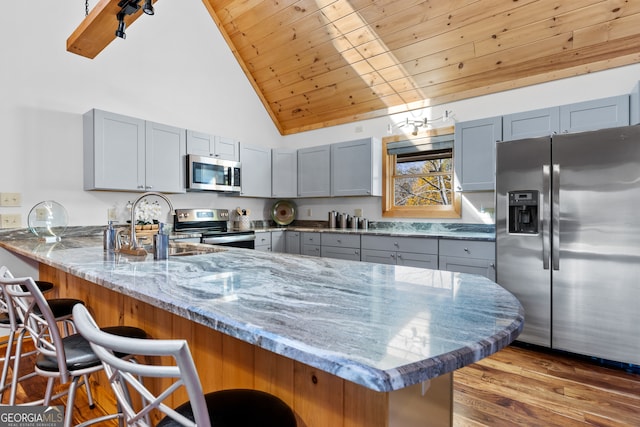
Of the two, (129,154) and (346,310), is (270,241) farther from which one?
(346,310)

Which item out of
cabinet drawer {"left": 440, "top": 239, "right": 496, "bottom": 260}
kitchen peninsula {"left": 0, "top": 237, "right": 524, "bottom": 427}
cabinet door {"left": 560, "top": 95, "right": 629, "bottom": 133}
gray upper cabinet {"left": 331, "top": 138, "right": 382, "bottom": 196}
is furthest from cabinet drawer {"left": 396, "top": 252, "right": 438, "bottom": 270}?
kitchen peninsula {"left": 0, "top": 237, "right": 524, "bottom": 427}

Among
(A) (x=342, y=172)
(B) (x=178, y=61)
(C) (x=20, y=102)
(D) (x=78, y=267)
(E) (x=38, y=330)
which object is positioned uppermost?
(B) (x=178, y=61)

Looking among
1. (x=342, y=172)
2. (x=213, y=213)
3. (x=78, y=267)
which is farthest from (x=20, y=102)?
(x=342, y=172)

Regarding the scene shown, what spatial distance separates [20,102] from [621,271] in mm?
4936

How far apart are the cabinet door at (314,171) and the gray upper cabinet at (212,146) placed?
92cm

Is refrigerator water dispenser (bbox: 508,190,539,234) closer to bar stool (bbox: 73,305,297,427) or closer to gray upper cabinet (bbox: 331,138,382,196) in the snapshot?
gray upper cabinet (bbox: 331,138,382,196)

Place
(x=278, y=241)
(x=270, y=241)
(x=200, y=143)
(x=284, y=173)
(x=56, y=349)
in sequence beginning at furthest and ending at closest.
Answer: (x=284, y=173)
(x=278, y=241)
(x=270, y=241)
(x=200, y=143)
(x=56, y=349)

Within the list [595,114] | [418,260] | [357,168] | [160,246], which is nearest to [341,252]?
[418,260]

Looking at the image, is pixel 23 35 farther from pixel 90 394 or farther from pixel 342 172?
pixel 342 172

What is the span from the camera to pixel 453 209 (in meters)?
3.82

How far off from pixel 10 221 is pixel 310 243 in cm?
288

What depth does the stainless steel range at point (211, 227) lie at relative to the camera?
3.69 meters

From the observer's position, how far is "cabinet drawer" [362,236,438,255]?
3.29m

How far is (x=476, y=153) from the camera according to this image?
3.38 m
